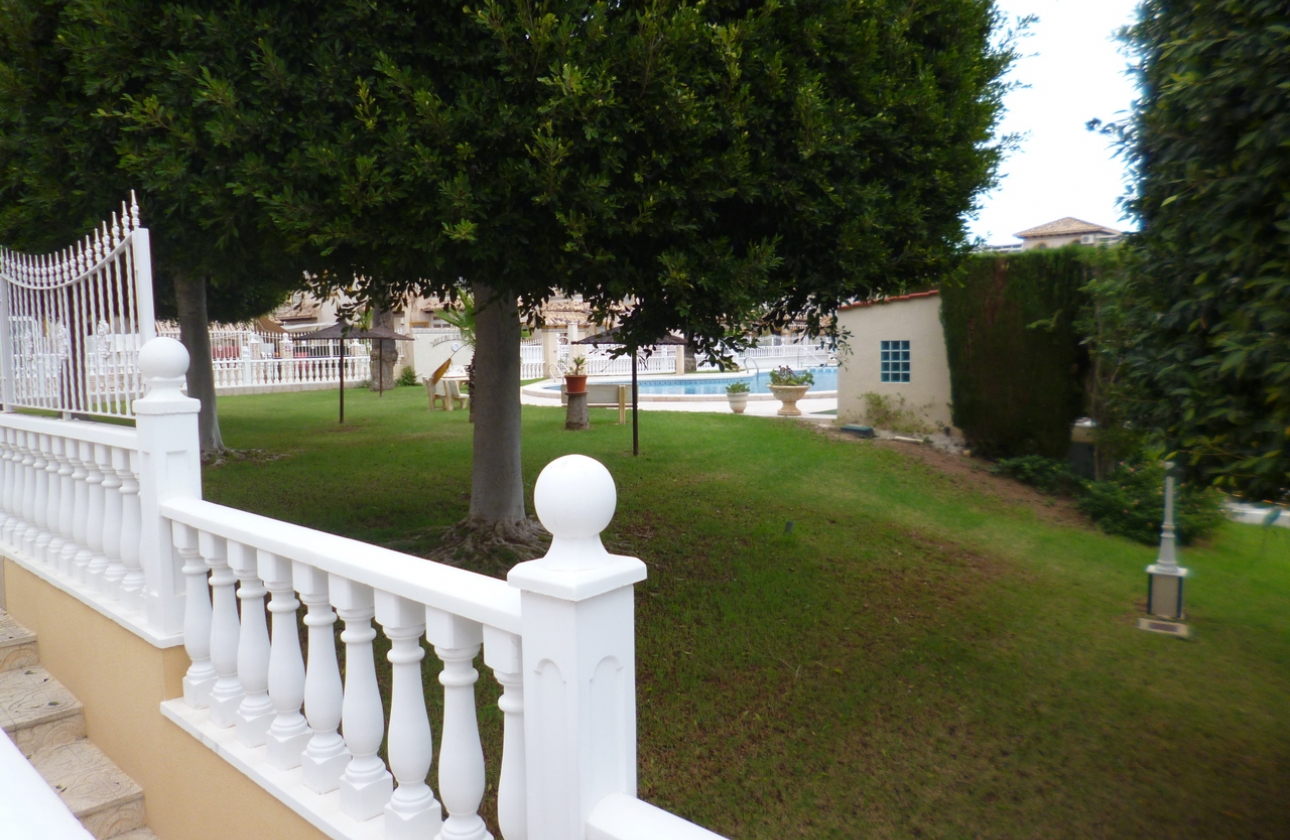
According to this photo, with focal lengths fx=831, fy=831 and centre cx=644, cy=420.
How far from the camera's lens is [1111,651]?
237 inches

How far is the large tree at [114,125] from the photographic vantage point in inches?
152

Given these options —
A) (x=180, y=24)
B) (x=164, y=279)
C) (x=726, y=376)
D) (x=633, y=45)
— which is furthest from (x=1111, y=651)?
(x=726, y=376)

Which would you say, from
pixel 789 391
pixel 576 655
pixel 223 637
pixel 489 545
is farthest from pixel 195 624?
pixel 789 391

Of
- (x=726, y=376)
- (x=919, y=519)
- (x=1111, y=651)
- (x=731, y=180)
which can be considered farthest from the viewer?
(x=726, y=376)

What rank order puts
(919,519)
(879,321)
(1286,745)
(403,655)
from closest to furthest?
(403,655) < (1286,745) < (919,519) < (879,321)

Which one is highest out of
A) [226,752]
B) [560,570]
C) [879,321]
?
[879,321]

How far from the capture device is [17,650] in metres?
3.92

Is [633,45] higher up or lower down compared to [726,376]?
higher up

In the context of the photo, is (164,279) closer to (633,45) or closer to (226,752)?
(633,45)

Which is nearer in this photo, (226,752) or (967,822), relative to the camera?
(226,752)

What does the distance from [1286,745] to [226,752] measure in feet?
18.1

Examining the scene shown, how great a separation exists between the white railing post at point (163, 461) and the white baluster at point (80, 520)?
74cm

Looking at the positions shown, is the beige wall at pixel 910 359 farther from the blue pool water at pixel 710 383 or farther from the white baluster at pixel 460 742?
the blue pool water at pixel 710 383

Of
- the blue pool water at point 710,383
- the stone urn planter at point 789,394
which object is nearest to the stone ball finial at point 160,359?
the stone urn planter at point 789,394
